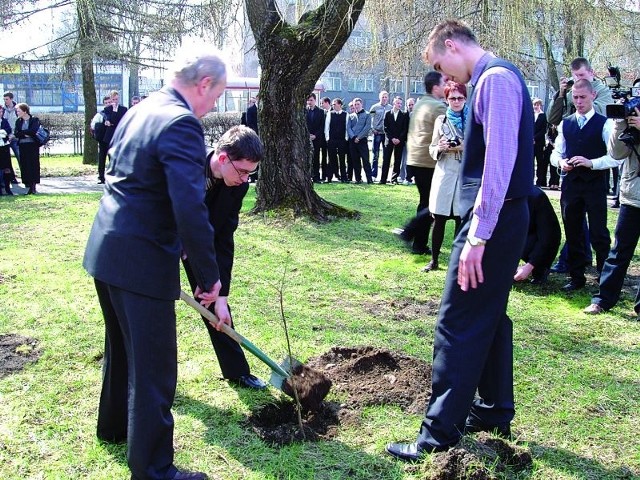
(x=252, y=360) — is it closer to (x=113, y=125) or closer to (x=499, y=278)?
(x=499, y=278)

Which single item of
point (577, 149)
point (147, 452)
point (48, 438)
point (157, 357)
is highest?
point (577, 149)

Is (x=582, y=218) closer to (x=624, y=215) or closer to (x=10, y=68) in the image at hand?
(x=624, y=215)

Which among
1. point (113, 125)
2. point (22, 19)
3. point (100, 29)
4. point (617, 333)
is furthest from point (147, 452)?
point (22, 19)

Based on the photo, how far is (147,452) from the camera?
122 inches

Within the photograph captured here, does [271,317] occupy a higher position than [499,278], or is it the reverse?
[499,278]

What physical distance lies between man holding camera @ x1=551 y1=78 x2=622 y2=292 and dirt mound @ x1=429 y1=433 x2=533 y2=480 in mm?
3859

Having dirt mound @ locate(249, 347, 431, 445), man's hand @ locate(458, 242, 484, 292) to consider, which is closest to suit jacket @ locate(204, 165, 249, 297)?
dirt mound @ locate(249, 347, 431, 445)

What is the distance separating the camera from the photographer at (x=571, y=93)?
7414mm

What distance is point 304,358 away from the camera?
505 centimetres

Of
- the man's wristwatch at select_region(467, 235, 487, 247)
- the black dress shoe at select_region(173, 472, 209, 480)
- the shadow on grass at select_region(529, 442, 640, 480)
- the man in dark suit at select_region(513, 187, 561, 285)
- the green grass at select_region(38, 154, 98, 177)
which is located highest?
the man's wristwatch at select_region(467, 235, 487, 247)

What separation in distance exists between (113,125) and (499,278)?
1336 centimetres

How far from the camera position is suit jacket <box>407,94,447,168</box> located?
797 centimetres

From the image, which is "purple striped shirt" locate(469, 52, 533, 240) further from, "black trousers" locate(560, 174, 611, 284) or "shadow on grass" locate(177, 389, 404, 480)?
"black trousers" locate(560, 174, 611, 284)

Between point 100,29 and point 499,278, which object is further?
point 100,29
